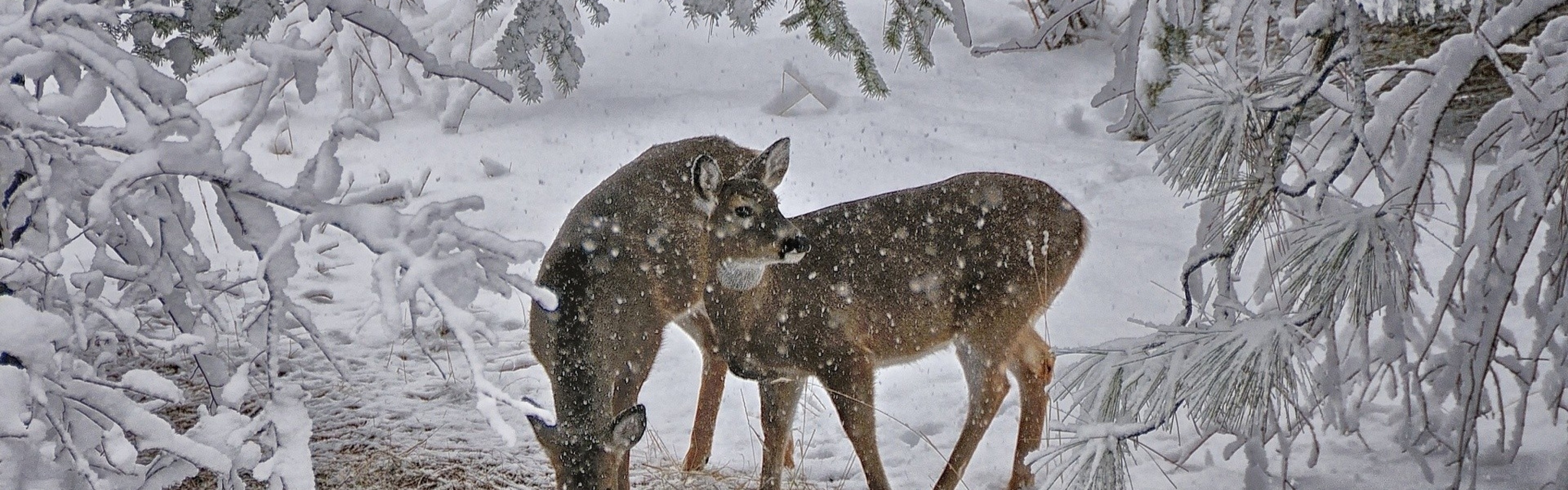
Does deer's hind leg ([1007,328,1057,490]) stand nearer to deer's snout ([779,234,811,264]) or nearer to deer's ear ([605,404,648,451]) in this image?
deer's snout ([779,234,811,264])

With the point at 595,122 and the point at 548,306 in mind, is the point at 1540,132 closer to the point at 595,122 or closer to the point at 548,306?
the point at 548,306

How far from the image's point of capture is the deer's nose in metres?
4.04

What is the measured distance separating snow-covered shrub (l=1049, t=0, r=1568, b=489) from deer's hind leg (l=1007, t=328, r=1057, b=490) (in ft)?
2.52

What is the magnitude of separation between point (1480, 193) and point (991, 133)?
20.2 ft

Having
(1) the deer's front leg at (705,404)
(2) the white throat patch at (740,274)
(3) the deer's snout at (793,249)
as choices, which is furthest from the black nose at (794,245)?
(1) the deer's front leg at (705,404)

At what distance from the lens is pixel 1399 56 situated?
7.92 metres

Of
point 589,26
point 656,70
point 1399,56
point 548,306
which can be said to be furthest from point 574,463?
point 589,26

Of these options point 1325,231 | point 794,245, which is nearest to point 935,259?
point 794,245

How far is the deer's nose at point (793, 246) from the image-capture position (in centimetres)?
404

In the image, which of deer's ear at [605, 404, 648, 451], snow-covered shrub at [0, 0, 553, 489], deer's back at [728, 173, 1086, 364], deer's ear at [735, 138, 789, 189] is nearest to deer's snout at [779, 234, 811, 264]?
deer's ear at [735, 138, 789, 189]

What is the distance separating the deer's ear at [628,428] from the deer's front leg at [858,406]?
80 cm

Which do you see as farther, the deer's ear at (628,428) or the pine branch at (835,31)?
the pine branch at (835,31)

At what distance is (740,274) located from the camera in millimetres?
4281

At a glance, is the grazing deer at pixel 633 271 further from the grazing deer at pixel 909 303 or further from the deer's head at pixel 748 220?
the grazing deer at pixel 909 303
